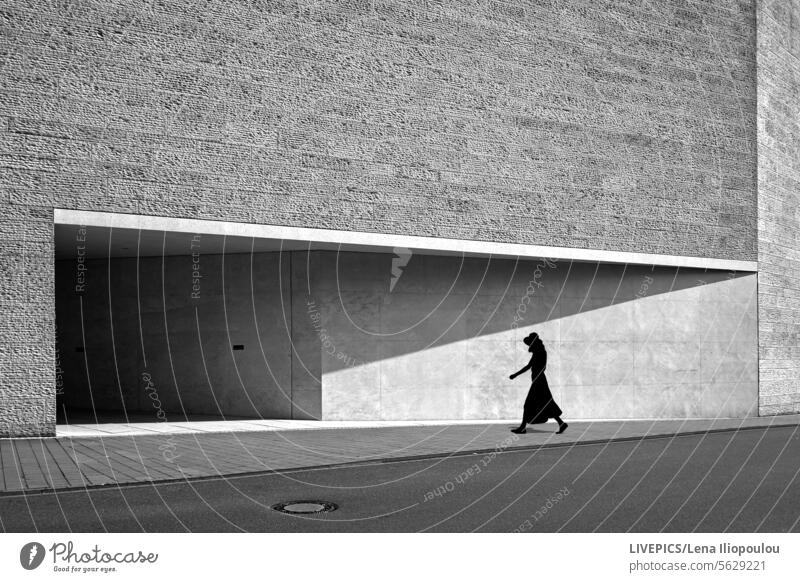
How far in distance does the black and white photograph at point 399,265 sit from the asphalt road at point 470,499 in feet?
0.23

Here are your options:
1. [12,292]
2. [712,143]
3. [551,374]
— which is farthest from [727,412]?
[12,292]

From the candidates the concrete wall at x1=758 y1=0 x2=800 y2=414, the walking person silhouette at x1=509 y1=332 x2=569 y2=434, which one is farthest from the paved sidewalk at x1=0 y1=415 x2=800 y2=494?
the concrete wall at x1=758 y1=0 x2=800 y2=414

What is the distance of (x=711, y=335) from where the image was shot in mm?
25453

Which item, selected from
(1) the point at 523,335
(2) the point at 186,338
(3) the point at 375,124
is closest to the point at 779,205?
(1) the point at 523,335

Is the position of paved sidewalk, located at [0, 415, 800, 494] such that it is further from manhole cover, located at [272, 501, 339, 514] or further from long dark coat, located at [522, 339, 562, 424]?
manhole cover, located at [272, 501, 339, 514]

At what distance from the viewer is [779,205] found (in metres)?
27.3

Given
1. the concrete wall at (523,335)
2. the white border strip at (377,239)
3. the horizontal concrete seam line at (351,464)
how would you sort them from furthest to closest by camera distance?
the concrete wall at (523,335), the white border strip at (377,239), the horizontal concrete seam line at (351,464)

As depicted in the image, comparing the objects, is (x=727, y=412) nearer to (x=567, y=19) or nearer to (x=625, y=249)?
(x=625, y=249)

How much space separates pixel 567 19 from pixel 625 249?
5.99 metres

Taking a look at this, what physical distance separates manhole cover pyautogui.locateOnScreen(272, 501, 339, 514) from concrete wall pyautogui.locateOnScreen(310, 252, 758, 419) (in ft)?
35.6

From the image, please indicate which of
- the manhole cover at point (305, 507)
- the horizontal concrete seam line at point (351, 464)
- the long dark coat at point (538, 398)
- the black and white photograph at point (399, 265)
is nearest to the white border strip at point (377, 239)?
the black and white photograph at point (399, 265)

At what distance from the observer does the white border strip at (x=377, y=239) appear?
54.1ft

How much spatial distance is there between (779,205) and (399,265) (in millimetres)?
12885

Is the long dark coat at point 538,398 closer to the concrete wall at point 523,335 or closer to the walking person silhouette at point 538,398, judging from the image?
the walking person silhouette at point 538,398
